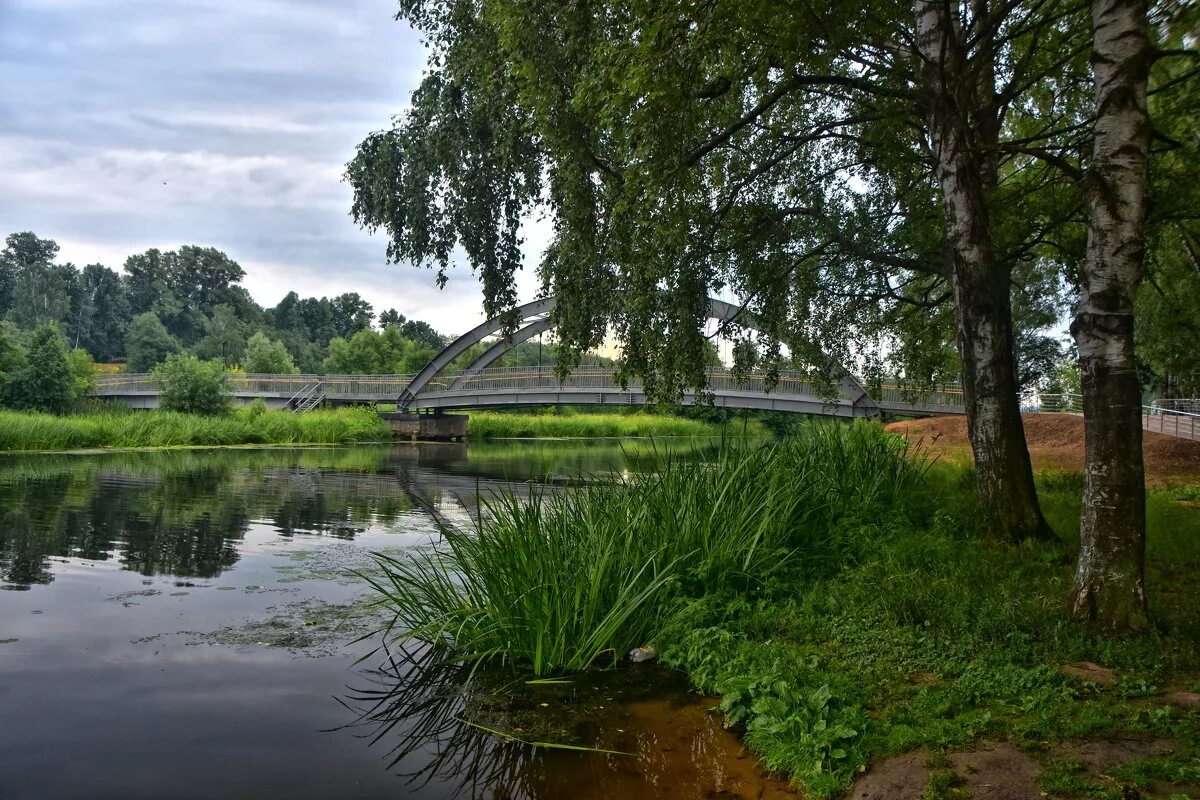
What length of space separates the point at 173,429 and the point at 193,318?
79123mm

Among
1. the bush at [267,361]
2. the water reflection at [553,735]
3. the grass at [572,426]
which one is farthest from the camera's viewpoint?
the bush at [267,361]

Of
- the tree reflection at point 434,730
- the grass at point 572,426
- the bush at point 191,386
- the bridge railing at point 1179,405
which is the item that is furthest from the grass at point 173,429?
the bridge railing at point 1179,405

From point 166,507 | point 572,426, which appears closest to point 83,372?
point 572,426

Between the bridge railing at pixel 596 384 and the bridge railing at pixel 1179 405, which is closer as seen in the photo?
the bridge railing at pixel 1179 405

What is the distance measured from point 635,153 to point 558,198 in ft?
8.61

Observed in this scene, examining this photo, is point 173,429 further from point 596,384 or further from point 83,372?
point 596,384

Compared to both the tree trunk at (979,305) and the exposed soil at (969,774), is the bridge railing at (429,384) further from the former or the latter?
the exposed soil at (969,774)

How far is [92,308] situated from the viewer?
3447 inches

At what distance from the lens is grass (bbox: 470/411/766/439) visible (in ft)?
154

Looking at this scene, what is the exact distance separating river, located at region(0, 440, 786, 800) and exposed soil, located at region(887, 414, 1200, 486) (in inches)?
291

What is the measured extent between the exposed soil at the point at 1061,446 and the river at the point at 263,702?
7391 millimetres

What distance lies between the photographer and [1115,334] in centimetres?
468

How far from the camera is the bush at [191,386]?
99.9 ft

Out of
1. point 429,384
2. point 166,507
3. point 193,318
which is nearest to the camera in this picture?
point 166,507
